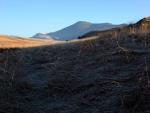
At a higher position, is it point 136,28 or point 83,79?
point 136,28

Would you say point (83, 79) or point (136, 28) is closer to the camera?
point (83, 79)

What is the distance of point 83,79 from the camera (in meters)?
8.71

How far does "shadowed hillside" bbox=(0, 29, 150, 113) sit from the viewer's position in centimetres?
731

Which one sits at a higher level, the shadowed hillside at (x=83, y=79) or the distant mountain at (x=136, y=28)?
the distant mountain at (x=136, y=28)

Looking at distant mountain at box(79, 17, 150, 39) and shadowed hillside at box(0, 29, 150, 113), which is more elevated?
distant mountain at box(79, 17, 150, 39)

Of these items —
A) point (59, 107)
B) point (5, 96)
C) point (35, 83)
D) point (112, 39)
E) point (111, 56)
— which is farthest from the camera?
point (112, 39)

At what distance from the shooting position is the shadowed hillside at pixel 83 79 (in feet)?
24.0

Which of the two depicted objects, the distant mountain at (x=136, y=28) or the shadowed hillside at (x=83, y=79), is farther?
the distant mountain at (x=136, y=28)

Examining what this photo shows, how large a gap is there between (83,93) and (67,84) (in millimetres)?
623

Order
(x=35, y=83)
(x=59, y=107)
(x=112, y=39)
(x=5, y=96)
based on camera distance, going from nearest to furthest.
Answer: (x=59, y=107)
(x=5, y=96)
(x=35, y=83)
(x=112, y=39)

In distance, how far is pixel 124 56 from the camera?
9.45m

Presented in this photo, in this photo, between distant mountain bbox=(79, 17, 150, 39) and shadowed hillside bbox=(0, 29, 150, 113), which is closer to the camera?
shadowed hillside bbox=(0, 29, 150, 113)

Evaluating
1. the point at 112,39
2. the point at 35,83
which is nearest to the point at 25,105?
the point at 35,83

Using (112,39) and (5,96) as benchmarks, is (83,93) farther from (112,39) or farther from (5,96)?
(112,39)
